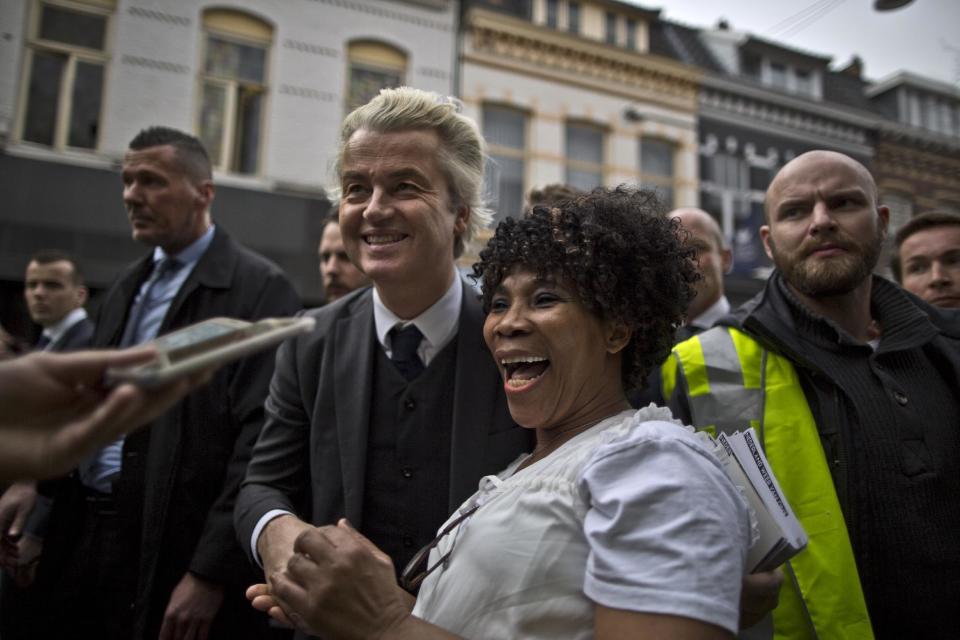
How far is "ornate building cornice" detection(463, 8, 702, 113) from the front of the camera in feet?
31.9

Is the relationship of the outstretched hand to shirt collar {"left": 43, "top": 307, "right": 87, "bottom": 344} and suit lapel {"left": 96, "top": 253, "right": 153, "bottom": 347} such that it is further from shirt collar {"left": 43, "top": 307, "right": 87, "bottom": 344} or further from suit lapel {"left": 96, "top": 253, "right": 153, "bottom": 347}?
shirt collar {"left": 43, "top": 307, "right": 87, "bottom": 344}

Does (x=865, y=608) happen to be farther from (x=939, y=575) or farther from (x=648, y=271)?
(x=648, y=271)

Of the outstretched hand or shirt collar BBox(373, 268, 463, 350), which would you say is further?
shirt collar BBox(373, 268, 463, 350)

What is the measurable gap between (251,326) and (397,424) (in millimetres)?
1000

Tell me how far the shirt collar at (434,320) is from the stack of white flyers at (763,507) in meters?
0.84

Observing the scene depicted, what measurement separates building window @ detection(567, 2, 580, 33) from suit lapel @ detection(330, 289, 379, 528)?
10.1 m

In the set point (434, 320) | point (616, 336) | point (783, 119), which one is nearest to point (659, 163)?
point (783, 119)

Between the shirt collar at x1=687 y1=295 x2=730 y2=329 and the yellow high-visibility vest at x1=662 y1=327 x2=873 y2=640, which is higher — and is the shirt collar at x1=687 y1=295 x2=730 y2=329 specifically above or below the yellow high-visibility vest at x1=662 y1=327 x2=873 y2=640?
above

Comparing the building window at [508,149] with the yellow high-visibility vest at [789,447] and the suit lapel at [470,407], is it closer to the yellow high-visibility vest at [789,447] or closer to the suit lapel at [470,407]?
the yellow high-visibility vest at [789,447]

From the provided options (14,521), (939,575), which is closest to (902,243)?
(939,575)

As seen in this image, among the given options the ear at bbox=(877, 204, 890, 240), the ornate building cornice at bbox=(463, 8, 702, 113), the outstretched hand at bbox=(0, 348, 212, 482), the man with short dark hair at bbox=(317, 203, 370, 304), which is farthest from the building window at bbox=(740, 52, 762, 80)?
the outstretched hand at bbox=(0, 348, 212, 482)

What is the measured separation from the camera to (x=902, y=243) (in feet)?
10.8

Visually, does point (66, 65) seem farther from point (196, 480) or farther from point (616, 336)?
point (616, 336)

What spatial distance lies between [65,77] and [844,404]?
9.01m
